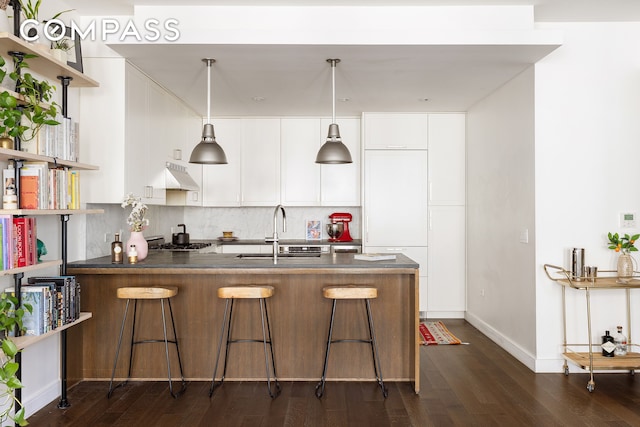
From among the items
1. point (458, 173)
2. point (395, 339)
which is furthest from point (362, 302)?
point (458, 173)

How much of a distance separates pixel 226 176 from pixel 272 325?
2877mm

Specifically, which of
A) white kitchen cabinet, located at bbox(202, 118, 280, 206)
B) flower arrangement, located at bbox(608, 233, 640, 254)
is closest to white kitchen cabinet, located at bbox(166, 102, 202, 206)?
white kitchen cabinet, located at bbox(202, 118, 280, 206)

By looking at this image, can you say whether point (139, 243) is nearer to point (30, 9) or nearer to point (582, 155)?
point (30, 9)

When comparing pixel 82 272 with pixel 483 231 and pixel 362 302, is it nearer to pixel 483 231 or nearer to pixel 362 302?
pixel 362 302

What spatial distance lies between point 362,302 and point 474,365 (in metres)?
1.21

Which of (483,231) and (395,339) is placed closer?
(395,339)

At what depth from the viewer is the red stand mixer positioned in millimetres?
6133

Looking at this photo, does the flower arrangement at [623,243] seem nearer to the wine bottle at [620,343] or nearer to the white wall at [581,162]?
the white wall at [581,162]

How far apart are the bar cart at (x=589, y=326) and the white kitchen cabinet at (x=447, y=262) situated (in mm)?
1886

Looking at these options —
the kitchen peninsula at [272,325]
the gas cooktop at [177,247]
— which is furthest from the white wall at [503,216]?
the gas cooktop at [177,247]

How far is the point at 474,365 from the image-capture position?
4.16 meters

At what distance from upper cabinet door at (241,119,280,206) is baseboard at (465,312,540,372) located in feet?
9.07

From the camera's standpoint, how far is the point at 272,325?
3816mm

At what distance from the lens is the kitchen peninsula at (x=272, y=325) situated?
3.79 metres
